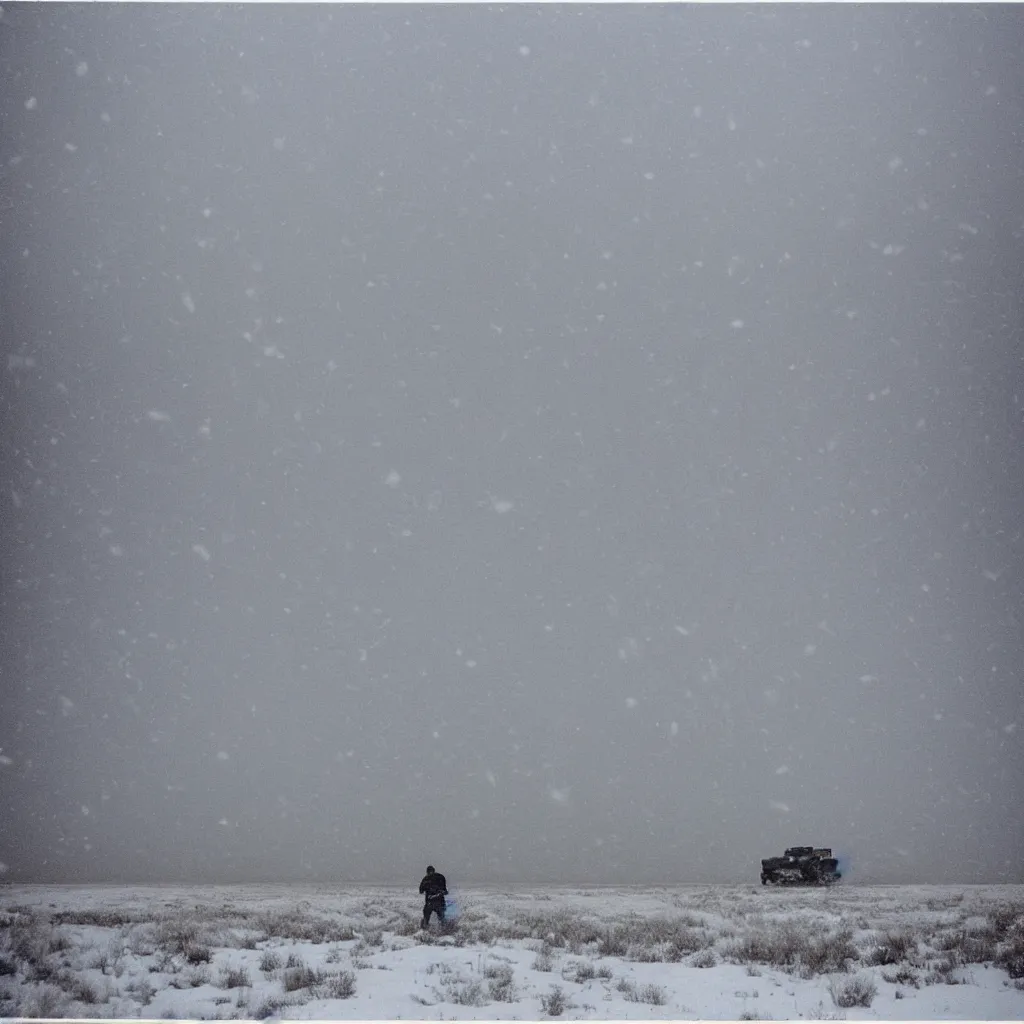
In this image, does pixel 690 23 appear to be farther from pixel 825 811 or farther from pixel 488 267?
pixel 825 811

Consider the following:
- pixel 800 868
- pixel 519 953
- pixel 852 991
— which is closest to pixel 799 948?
pixel 852 991

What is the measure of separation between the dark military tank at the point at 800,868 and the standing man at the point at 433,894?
148cm

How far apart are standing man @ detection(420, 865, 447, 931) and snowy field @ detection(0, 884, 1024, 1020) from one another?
0.06 m

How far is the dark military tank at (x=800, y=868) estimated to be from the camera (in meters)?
3.86

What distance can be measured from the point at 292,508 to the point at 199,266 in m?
1.36

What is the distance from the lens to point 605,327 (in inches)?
171

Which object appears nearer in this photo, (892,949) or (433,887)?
(892,949)

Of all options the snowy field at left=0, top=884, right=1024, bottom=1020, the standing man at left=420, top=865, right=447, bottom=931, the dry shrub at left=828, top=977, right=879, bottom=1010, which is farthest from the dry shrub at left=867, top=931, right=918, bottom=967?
the standing man at left=420, top=865, right=447, bottom=931

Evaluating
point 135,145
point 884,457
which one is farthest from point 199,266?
point 884,457

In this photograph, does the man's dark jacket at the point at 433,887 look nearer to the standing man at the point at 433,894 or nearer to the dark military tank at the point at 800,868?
the standing man at the point at 433,894

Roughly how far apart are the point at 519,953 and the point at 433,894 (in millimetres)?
462

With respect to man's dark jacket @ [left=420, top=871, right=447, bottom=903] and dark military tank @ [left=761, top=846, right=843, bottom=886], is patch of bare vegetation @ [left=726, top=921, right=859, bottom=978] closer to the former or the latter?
dark military tank @ [left=761, top=846, right=843, bottom=886]

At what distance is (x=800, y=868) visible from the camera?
392 cm

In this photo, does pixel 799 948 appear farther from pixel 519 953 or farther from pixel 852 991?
pixel 519 953
